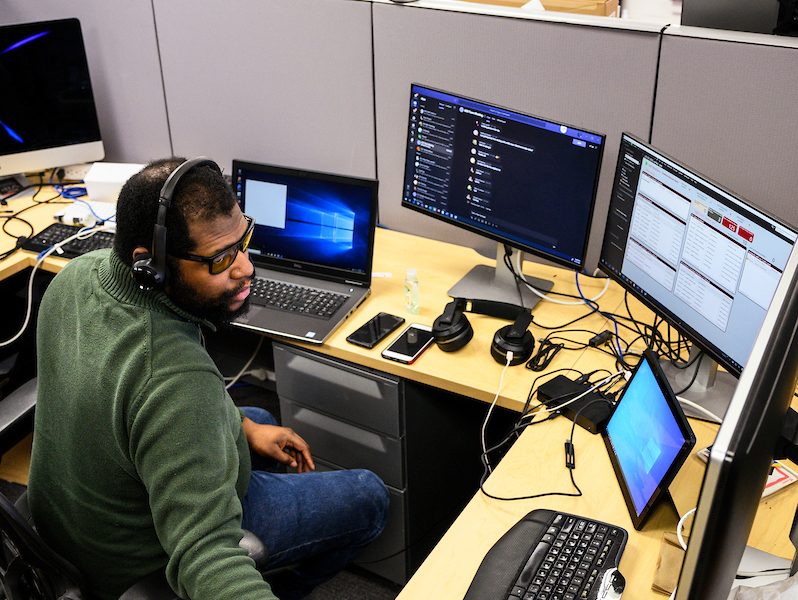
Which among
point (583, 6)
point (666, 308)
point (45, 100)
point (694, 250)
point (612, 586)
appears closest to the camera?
point (612, 586)

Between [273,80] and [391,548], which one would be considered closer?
[391,548]

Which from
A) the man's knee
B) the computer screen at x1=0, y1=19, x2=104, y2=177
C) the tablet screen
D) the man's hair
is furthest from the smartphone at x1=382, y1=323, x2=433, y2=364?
the computer screen at x1=0, y1=19, x2=104, y2=177

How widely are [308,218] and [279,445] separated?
557 millimetres

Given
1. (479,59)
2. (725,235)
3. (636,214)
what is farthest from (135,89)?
(725,235)

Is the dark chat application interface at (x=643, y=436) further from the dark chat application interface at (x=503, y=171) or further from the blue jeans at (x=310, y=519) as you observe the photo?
the blue jeans at (x=310, y=519)

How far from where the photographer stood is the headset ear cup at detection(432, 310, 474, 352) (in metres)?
1.88

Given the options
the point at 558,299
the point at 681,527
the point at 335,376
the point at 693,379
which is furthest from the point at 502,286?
the point at 681,527

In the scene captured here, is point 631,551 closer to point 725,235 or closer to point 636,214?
point 725,235

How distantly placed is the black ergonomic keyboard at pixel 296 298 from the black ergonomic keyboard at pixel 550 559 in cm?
81

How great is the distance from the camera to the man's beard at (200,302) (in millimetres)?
1420

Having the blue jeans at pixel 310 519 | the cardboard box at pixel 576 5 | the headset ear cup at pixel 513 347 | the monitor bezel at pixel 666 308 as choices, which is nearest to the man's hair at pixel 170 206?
the blue jeans at pixel 310 519

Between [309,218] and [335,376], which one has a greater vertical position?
[309,218]

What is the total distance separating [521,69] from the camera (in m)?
2.07

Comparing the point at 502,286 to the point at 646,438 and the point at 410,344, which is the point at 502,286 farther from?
the point at 646,438
